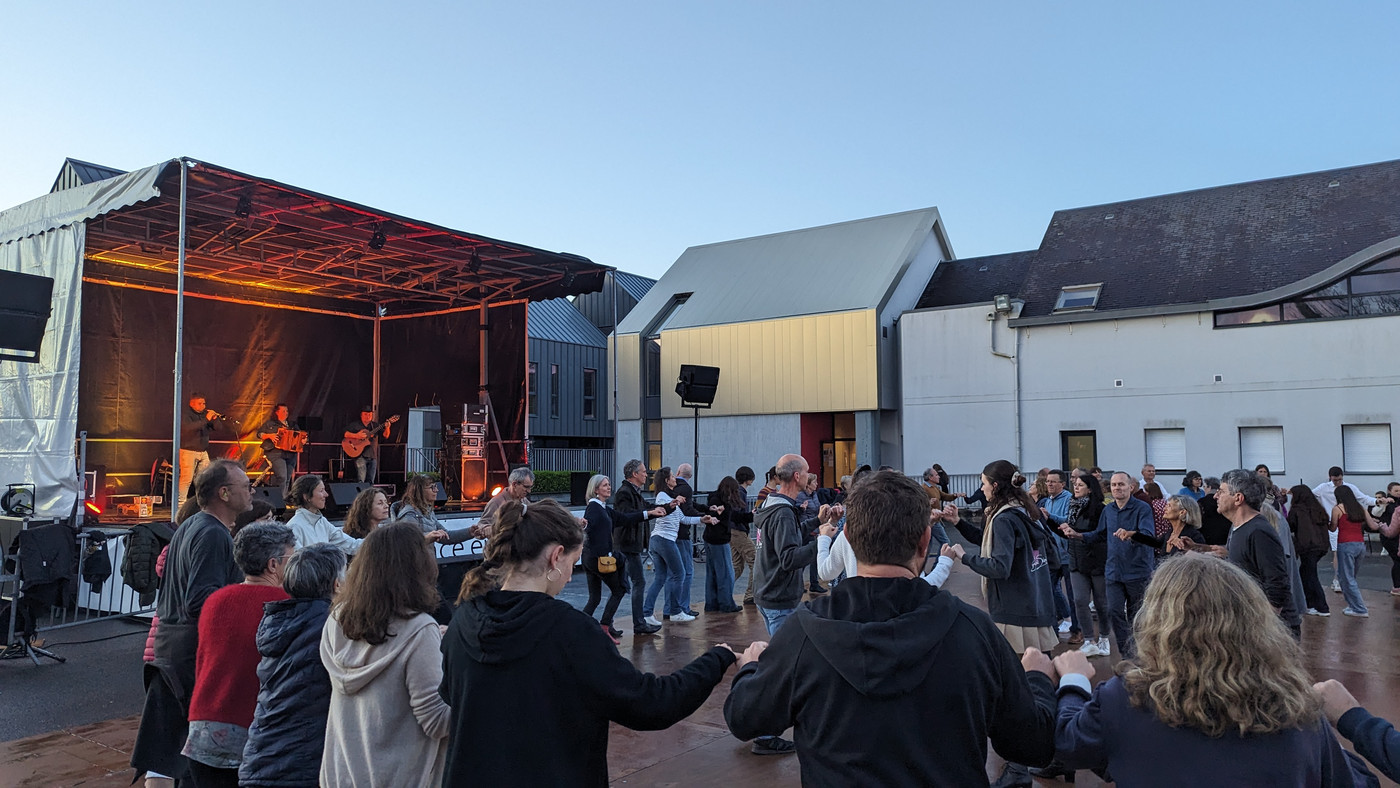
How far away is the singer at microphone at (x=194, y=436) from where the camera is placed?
15336mm

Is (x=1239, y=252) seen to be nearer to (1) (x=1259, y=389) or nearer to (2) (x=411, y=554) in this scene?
(1) (x=1259, y=389)

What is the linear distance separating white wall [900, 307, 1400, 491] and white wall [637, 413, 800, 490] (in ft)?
11.2

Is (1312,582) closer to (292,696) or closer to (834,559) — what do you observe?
(834,559)

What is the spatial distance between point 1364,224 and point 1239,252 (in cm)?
239

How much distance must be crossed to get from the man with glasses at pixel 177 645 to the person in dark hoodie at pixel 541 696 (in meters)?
1.87

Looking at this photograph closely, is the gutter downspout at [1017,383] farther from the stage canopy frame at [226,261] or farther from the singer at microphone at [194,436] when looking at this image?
the singer at microphone at [194,436]

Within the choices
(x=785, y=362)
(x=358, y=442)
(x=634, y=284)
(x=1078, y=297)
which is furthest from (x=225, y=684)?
(x=634, y=284)

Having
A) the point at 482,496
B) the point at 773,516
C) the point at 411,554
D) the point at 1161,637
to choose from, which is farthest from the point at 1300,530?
the point at 482,496

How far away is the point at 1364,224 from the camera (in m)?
19.4

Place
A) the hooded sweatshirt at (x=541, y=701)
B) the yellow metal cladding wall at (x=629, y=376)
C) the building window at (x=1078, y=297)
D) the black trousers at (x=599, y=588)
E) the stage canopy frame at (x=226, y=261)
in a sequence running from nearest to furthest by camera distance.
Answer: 1. the hooded sweatshirt at (x=541, y=701)
2. the black trousers at (x=599, y=588)
3. the stage canopy frame at (x=226, y=261)
4. the building window at (x=1078, y=297)
5. the yellow metal cladding wall at (x=629, y=376)

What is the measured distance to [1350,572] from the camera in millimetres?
9734

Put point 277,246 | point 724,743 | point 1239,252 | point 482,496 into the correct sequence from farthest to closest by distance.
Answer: point 1239,252 → point 482,496 → point 277,246 → point 724,743

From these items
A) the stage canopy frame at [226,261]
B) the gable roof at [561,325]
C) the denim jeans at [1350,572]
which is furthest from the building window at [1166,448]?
the gable roof at [561,325]

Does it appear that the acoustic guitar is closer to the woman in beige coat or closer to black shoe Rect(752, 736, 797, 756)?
black shoe Rect(752, 736, 797, 756)
